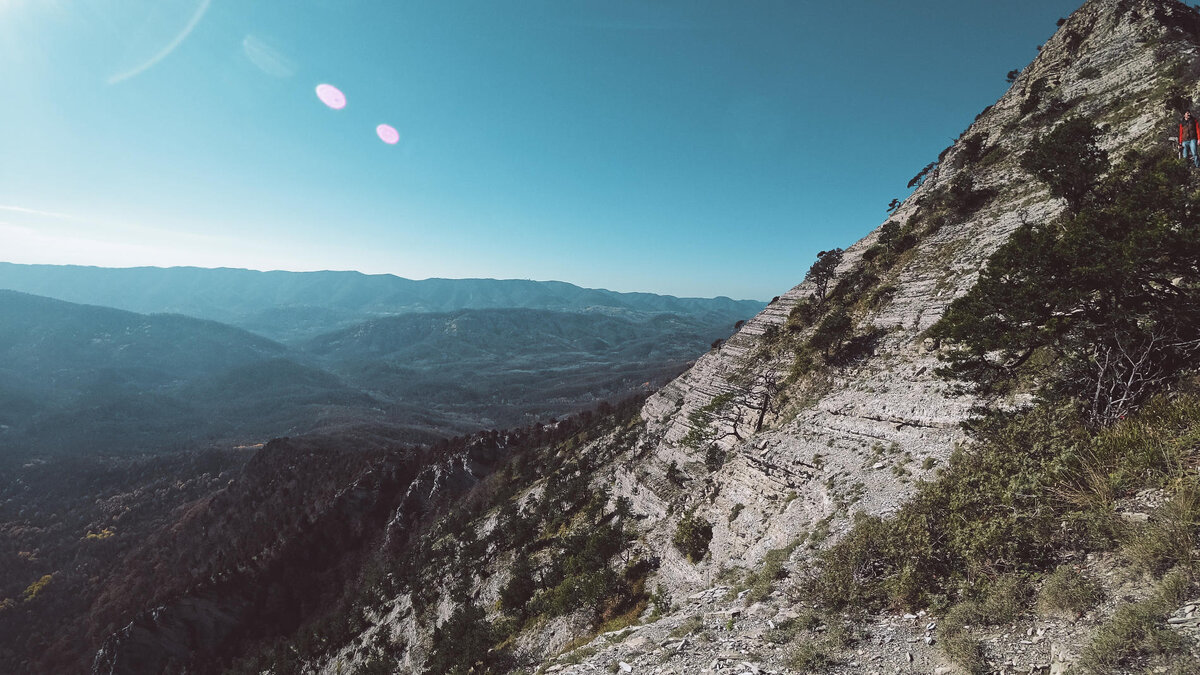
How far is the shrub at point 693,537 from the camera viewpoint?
21.7m

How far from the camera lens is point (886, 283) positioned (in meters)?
30.4

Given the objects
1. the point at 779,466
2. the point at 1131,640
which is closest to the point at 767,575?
the point at 1131,640

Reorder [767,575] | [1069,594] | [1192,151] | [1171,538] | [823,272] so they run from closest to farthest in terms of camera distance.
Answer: [1171,538], [1069,594], [767,575], [1192,151], [823,272]

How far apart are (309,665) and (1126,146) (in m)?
73.6

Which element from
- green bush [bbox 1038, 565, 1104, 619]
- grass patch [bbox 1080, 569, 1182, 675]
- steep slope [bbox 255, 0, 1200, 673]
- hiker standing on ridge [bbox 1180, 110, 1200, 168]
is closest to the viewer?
grass patch [bbox 1080, 569, 1182, 675]

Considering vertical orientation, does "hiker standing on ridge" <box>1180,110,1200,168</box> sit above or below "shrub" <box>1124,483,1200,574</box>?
above

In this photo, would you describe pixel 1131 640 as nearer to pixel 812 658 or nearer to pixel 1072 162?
pixel 812 658

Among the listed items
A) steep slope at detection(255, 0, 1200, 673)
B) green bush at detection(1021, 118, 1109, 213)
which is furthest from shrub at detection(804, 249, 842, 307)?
green bush at detection(1021, 118, 1109, 213)

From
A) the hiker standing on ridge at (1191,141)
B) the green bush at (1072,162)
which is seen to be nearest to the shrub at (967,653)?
the hiker standing on ridge at (1191,141)

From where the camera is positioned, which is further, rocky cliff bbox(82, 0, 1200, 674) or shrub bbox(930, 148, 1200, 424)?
rocky cliff bbox(82, 0, 1200, 674)

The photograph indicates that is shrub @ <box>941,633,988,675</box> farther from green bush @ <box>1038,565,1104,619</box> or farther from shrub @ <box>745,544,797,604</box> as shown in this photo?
shrub @ <box>745,544,797,604</box>

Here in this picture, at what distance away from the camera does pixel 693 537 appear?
22547 mm

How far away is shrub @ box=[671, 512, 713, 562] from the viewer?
21.7m

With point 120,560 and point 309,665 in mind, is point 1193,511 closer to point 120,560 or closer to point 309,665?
point 309,665
